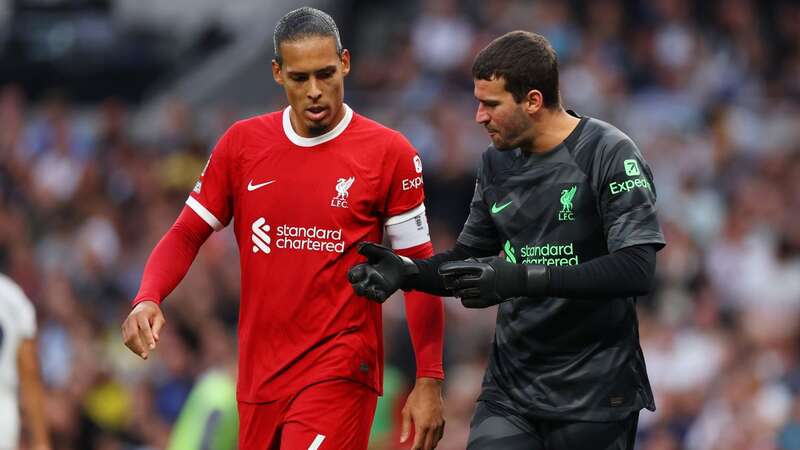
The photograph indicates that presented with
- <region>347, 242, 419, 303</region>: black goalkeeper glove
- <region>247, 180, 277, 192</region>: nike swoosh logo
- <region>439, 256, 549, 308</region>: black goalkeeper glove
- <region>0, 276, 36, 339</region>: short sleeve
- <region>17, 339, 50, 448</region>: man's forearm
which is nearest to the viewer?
<region>439, 256, 549, 308</region>: black goalkeeper glove

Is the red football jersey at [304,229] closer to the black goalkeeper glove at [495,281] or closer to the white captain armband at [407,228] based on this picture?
the white captain armband at [407,228]

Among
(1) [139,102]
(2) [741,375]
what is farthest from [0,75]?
(2) [741,375]

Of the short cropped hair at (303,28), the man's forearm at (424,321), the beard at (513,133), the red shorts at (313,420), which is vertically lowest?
the red shorts at (313,420)

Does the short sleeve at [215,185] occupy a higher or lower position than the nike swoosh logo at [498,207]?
higher

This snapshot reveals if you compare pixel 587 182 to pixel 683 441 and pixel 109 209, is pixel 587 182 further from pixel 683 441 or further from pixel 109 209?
pixel 109 209

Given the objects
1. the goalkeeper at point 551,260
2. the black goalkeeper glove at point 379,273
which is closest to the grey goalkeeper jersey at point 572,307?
the goalkeeper at point 551,260

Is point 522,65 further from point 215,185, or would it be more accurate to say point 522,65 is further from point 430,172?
point 430,172

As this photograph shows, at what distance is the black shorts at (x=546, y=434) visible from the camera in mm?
6000

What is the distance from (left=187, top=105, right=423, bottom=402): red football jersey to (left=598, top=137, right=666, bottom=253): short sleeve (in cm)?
86

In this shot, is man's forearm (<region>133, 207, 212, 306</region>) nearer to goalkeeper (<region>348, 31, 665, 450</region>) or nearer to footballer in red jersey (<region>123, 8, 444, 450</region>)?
footballer in red jersey (<region>123, 8, 444, 450</region>)

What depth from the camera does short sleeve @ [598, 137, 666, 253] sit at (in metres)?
5.78

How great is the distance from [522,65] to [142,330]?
178cm

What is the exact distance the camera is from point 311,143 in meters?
6.30

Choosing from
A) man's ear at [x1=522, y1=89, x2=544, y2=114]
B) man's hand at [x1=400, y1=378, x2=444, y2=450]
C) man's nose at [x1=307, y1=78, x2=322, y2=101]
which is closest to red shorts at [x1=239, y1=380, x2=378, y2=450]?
man's hand at [x1=400, y1=378, x2=444, y2=450]
